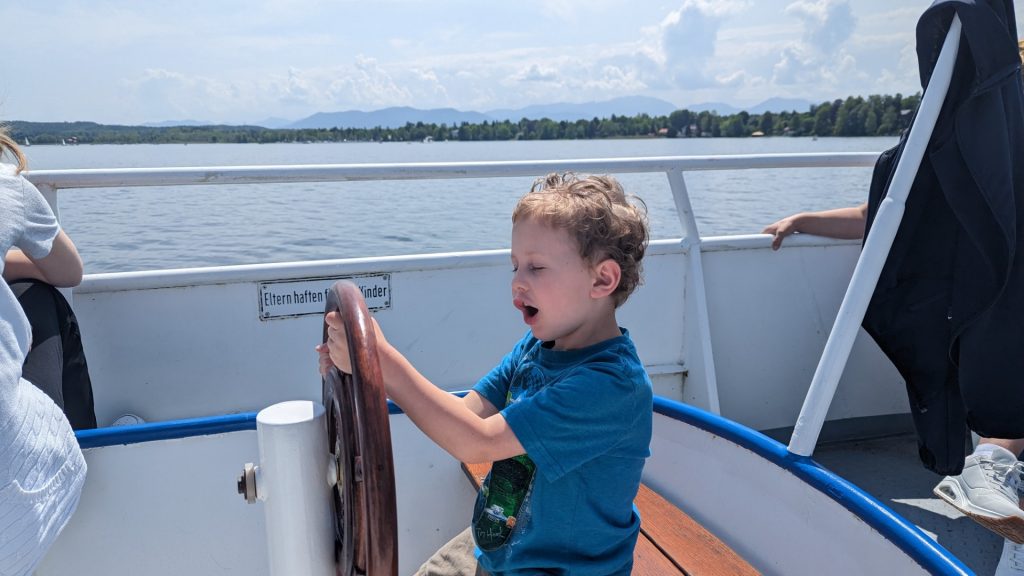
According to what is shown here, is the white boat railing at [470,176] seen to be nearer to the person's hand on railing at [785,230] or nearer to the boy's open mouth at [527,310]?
the person's hand on railing at [785,230]

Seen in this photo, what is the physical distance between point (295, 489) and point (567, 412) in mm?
456

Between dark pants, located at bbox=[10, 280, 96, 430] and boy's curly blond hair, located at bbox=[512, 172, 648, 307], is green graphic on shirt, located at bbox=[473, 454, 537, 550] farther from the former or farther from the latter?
dark pants, located at bbox=[10, 280, 96, 430]

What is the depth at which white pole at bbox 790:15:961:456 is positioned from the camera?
6.31ft

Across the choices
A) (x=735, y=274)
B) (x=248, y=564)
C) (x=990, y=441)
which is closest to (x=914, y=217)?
(x=990, y=441)

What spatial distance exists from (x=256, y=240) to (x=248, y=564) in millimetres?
2510

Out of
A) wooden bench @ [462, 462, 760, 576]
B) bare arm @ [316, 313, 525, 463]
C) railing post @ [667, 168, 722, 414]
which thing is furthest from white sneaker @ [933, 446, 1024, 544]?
bare arm @ [316, 313, 525, 463]

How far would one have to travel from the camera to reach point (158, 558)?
2162mm

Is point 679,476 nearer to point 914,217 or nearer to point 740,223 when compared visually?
point 914,217

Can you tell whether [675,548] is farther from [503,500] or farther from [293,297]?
[293,297]

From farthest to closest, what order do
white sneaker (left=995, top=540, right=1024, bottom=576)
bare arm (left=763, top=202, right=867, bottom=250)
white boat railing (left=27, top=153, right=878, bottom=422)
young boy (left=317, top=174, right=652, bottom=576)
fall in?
bare arm (left=763, top=202, right=867, bottom=250)
white boat railing (left=27, top=153, right=878, bottom=422)
white sneaker (left=995, top=540, right=1024, bottom=576)
young boy (left=317, top=174, right=652, bottom=576)

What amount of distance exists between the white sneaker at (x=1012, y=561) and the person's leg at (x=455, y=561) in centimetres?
154

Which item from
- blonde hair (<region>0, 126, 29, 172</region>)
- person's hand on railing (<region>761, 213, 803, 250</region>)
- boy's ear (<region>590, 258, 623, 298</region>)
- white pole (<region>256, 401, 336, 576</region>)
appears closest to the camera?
white pole (<region>256, 401, 336, 576</region>)

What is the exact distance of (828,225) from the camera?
3430 millimetres

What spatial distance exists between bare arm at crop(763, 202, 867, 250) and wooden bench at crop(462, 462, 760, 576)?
1.66 meters
